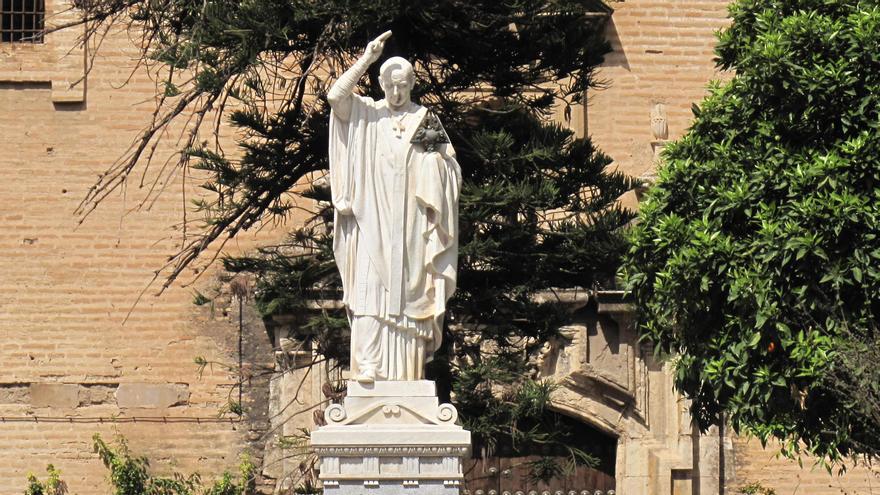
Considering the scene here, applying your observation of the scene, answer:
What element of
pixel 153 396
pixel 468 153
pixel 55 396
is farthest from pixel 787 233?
pixel 55 396

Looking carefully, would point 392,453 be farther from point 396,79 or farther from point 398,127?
point 396,79

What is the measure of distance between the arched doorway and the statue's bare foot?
9.10 meters

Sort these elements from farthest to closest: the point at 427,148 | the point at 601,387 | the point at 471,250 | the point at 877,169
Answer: the point at 601,387
the point at 471,250
the point at 877,169
the point at 427,148

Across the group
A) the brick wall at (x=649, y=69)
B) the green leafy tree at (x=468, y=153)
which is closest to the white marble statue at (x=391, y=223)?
the green leafy tree at (x=468, y=153)

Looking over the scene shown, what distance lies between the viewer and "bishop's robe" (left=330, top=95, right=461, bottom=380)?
16.0 meters

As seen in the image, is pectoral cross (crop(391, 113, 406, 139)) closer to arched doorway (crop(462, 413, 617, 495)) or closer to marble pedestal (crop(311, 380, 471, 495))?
marble pedestal (crop(311, 380, 471, 495))

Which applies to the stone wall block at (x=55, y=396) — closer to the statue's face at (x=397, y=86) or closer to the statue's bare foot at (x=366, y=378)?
the statue's face at (x=397, y=86)

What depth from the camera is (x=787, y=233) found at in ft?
63.8

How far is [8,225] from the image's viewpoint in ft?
92.5

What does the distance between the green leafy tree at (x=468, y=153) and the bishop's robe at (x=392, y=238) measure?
4607mm

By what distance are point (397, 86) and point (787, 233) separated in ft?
13.9

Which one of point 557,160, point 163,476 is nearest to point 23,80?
point 163,476

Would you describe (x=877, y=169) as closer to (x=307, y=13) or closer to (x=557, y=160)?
(x=557, y=160)

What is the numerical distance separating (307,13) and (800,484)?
8.94 metres
